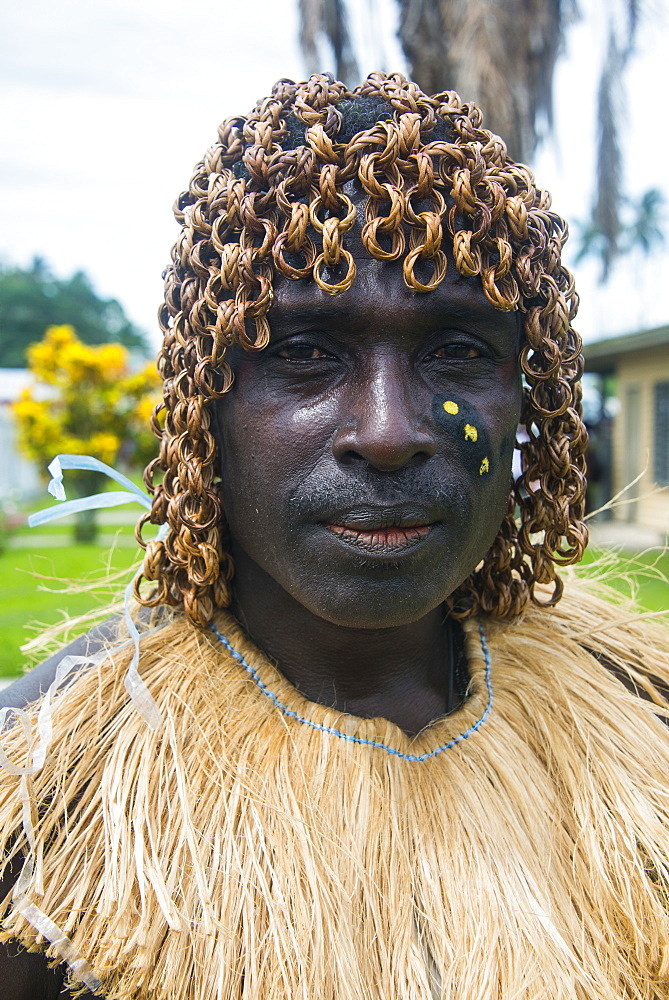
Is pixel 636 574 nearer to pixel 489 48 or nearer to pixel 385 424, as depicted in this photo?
pixel 385 424

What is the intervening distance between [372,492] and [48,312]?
178 ft

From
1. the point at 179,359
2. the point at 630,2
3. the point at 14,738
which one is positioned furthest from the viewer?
the point at 630,2

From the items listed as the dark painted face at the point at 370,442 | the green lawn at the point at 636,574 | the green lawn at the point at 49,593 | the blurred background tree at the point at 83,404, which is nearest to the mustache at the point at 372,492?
the dark painted face at the point at 370,442

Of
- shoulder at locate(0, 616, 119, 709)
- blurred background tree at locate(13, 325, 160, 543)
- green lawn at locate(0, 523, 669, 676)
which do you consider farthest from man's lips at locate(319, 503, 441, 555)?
blurred background tree at locate(13, 325, 160, 543)

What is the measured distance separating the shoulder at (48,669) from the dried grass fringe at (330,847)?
0.12 m

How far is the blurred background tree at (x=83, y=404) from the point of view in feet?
30.1

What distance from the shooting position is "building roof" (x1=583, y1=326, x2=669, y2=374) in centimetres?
1101

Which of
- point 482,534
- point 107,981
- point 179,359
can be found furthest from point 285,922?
point 179,359

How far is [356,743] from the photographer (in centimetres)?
145

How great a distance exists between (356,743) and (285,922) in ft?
1.04

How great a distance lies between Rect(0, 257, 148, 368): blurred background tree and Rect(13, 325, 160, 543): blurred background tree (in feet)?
133

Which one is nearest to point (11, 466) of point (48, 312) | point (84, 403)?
point (84, 403)

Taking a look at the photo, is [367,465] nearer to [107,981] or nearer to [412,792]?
[412,792]

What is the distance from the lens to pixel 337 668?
156cm
